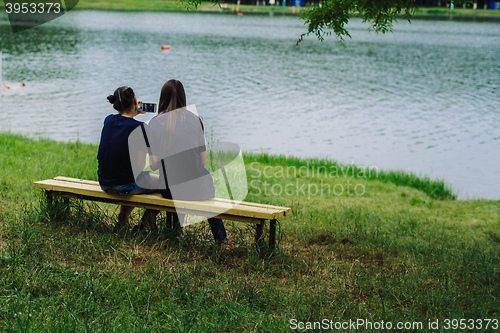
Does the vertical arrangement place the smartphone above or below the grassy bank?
above

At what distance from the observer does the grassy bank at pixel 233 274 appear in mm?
3316

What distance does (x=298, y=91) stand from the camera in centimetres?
1823

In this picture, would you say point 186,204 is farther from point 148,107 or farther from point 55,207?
point 55,207

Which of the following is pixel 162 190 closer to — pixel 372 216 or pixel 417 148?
pixel 372 216

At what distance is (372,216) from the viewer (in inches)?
252

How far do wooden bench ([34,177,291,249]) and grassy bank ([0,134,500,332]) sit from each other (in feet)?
0.64

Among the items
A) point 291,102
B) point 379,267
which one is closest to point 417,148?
point 291,102

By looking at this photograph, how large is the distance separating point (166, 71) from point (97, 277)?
17.7m

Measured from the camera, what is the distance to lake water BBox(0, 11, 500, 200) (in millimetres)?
12000
